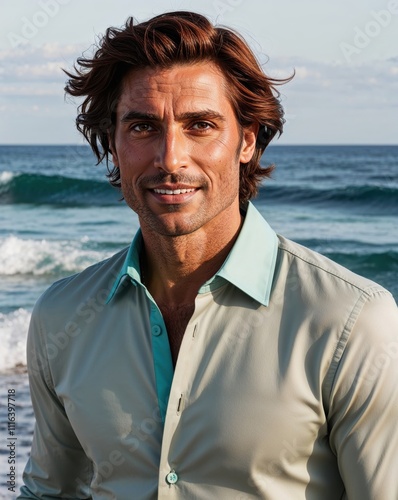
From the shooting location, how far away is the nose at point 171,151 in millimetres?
2252

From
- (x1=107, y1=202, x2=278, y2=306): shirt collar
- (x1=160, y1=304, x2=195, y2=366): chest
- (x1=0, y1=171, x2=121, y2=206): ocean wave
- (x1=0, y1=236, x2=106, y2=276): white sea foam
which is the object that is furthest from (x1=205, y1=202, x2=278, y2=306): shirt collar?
(x1=0, y1=171, x2=121, y2=206): ocean wave

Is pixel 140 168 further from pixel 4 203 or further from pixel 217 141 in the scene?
pixel 4 203

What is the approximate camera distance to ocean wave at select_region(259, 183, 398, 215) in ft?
70.1

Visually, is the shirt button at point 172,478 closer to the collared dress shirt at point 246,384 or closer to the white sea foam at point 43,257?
the collared dress shirt at point 246,384

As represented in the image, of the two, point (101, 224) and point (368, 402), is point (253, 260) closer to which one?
point (368, 402)

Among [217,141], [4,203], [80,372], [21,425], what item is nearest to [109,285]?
[80,372]

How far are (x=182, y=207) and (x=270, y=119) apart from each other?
52 centimetres

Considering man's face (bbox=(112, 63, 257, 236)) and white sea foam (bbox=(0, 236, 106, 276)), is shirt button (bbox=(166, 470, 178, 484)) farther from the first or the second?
white sea foam (bbox=(0, 236, 106, 276))

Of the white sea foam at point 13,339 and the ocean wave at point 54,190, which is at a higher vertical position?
the white sea foam at point 13,339

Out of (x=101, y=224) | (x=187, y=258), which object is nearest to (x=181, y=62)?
(x=187, y=258)

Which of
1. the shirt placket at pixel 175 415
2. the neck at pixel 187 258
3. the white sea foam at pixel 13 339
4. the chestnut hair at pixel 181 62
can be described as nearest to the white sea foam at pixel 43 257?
the white sea foam at pixel 13 339

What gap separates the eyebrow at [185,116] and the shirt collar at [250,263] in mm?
272

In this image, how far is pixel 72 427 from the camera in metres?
2.42

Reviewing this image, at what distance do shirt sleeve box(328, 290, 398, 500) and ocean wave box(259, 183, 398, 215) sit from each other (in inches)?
730
